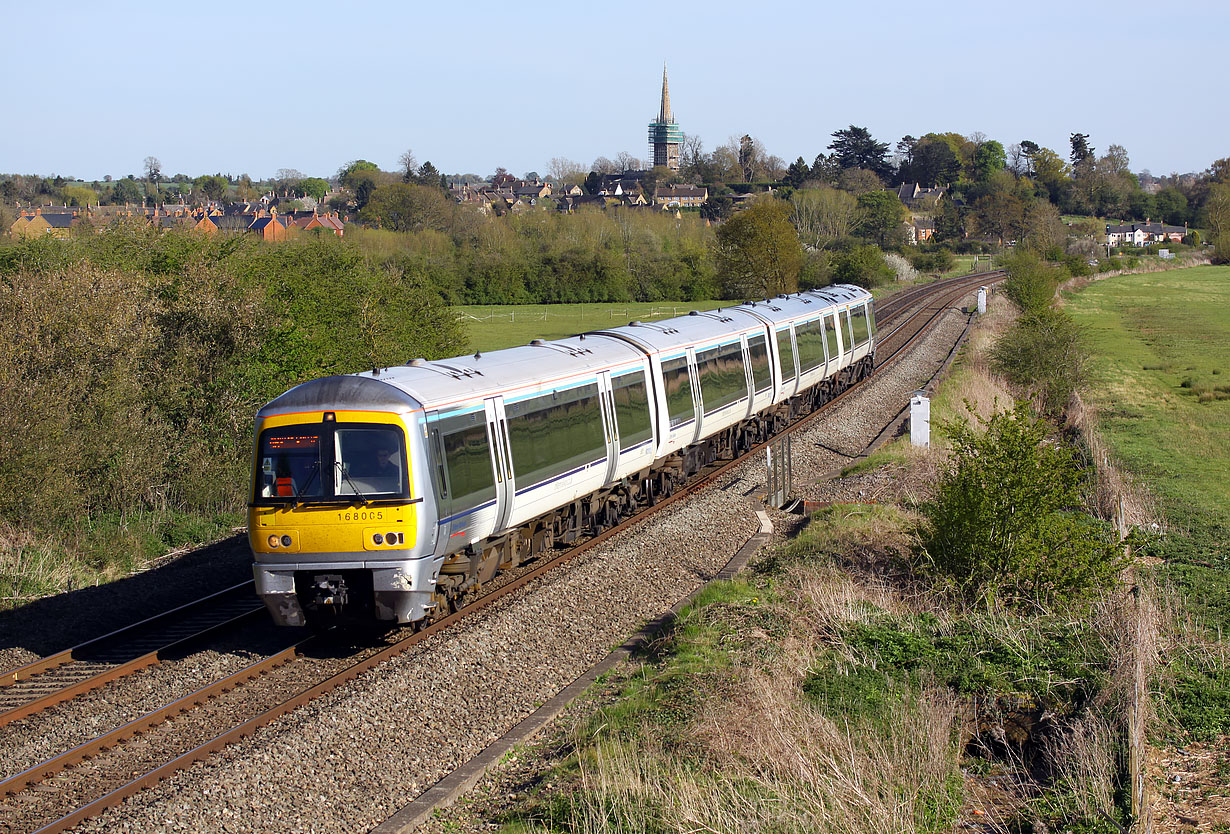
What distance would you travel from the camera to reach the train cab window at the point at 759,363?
2259cm

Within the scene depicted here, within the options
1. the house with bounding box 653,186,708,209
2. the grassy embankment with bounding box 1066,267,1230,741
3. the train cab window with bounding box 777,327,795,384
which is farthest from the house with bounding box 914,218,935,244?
the train cab window with bounding box 777,327,795,384

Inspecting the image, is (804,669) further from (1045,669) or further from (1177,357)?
(1177,357)

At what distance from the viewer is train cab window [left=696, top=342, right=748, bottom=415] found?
19844 millimetres

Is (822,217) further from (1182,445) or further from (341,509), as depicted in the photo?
(341,509)

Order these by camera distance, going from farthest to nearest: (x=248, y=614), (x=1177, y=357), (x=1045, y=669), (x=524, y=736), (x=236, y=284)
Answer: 1. (x=1177, y=357)
2. (x=236, y=284)
3. (x=248, y=614)
4. (x=1045, y=669)
5. (x=524, y=736)

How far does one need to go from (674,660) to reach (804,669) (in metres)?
1.27

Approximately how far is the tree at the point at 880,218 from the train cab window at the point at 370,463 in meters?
96.0

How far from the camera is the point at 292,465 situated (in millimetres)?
11094

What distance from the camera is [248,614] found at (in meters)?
12.7

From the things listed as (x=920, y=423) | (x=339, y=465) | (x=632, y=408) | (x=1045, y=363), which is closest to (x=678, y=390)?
(x=632, y=408)

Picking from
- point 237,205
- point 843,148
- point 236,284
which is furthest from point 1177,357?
point 237,205

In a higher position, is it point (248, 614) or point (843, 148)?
point (843, 148)

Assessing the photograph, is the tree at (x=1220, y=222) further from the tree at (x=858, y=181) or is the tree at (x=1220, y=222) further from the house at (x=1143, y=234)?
the tree at (x=858, y=181)

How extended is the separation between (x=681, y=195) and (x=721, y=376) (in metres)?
153
